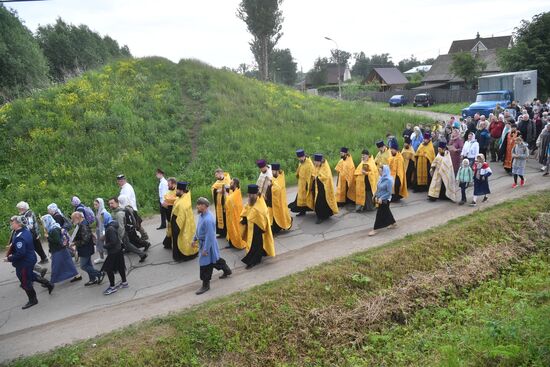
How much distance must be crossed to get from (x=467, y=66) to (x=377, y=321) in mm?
42831

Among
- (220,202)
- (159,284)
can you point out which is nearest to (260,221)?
(220,202)

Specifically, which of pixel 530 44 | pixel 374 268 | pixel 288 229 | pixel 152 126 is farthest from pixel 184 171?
pixel 530 44

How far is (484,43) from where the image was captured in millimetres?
63375

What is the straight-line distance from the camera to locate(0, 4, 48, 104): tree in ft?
104

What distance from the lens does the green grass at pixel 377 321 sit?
623 centimetres

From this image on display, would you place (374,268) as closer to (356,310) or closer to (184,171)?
(356,310)

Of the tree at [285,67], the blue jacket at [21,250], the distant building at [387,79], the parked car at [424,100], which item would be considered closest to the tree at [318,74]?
the tree at [285,67]

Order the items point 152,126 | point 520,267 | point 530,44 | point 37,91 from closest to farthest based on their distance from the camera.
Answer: point 520,267 < point 152,126 < point 37,91 < point 530,44

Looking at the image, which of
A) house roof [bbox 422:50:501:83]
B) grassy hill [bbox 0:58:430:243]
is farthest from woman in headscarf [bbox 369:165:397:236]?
house roof [bbox 422:50:501:83]

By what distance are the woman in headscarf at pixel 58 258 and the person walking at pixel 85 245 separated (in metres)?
0.32

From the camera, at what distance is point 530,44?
33281mm

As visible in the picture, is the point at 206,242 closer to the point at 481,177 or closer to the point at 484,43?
the point at 481,177

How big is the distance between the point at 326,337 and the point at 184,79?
885 inches

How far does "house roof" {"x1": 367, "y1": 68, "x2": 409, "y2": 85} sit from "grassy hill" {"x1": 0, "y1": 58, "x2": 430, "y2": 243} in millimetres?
38616
